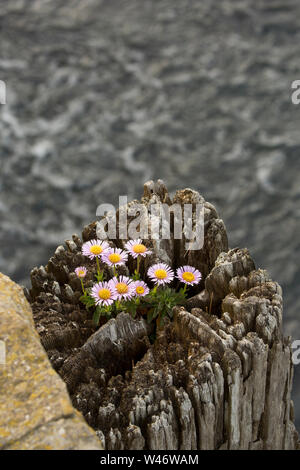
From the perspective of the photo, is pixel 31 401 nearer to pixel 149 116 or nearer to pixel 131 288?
pixel 131 288

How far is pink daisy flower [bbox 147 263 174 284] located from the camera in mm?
3085

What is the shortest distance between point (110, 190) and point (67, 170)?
2.47 feet

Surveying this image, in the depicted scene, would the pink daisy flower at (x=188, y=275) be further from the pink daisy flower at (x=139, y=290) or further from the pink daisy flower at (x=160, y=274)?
the pink daisy flower at (x=139, y=290)

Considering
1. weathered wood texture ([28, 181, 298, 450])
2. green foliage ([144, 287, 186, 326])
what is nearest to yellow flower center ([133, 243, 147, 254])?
green foliage ([144, 287, 186, 326])

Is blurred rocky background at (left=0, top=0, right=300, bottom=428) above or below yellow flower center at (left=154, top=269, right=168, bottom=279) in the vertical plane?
above

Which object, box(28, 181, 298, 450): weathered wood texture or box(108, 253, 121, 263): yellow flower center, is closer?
box(28, 181, 298, 450): weathered wood texture

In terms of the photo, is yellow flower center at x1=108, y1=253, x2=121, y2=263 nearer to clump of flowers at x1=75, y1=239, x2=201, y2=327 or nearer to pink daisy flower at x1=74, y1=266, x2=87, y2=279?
clump of flowers at x1=75, y1=239, x2=201, y2=327

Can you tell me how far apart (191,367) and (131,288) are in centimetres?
54

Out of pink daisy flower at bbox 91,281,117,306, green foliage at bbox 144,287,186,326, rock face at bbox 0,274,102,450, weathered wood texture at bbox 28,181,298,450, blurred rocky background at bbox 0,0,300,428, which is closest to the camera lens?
rock face at bbox 0,274,102,450

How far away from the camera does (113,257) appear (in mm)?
3113

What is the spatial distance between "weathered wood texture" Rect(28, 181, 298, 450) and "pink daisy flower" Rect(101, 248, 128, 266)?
236mm

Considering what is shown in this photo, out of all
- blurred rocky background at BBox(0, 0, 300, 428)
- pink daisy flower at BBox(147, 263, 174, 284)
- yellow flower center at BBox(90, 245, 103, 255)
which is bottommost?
pink daisy flower at BBox(147, 263, 174, 284)
